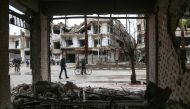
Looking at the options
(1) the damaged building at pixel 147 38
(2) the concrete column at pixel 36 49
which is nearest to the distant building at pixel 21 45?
(1) the damaged building at pixel 147 38

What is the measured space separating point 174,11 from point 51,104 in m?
4.55

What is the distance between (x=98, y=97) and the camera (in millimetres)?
15164

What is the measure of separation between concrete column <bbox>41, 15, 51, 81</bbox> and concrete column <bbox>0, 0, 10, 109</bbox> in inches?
354

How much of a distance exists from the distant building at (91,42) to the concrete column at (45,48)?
2205 inches

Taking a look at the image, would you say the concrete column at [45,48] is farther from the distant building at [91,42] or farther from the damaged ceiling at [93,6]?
the distant building at [91,42]

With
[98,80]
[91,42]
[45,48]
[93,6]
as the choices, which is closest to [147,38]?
[93,6]

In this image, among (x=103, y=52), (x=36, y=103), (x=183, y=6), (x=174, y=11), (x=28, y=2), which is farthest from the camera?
(x=103, y=52)

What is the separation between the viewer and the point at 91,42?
8981 centimetres

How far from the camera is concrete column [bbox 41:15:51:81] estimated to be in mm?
23062

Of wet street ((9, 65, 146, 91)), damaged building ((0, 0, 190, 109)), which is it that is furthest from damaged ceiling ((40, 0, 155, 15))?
wet street ((9, 65, 146, 91))

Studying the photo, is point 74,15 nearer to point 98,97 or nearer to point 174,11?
point 98,97

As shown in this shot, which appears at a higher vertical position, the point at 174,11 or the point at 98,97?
the point at 174,11

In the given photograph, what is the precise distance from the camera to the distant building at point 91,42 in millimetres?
85250

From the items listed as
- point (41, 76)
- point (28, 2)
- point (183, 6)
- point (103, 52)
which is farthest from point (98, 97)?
point (103, 52)
